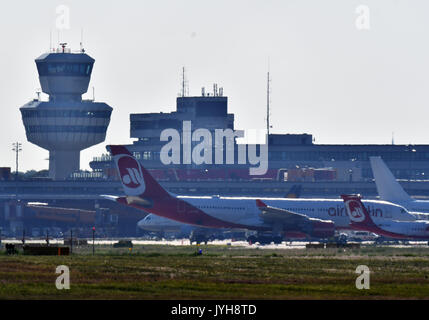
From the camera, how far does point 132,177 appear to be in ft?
414

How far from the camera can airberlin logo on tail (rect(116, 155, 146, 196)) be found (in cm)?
12636

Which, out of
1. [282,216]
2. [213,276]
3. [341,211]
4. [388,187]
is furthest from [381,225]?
[213,276]

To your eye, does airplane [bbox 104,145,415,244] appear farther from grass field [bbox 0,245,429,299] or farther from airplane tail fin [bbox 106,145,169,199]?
grass field [bbox 0,245,429,299]

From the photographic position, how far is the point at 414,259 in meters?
87.9

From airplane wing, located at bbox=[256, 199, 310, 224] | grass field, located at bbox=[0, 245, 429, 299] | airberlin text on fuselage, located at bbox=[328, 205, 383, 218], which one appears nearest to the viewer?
grass field, located at bbox=[0, 245, 429, 299]

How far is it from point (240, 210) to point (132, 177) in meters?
12.8

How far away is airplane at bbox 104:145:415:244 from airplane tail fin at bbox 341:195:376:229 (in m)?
3.31

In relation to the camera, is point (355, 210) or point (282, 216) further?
point (282, 216)

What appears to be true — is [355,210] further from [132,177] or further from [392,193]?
[392,193]

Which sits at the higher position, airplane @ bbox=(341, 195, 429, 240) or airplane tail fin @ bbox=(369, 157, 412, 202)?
airplane tail fin @ bbox=(369, 157, 412, 202)

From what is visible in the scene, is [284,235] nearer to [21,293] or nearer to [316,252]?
[316,252]

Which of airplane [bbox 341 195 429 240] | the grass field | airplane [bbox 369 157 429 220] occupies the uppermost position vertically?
Answer: airplane [bbox 369 157 429 220]

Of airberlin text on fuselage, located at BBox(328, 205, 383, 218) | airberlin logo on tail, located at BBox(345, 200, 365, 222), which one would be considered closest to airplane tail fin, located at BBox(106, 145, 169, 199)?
airberlin text on fuselage, located at BBox(328, 205, 383, 218)
